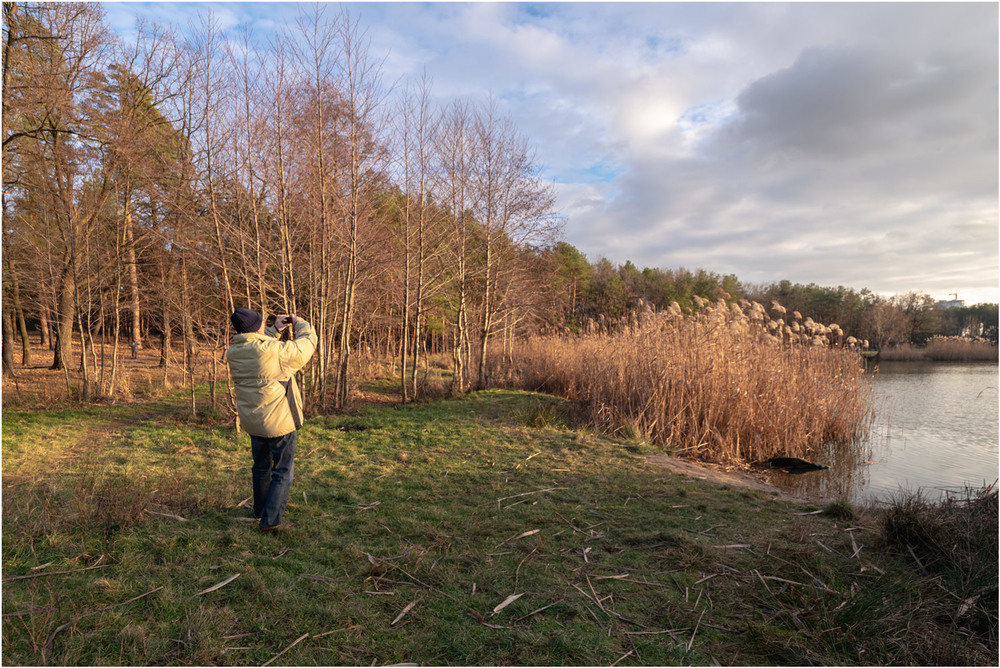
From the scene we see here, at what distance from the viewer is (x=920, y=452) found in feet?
31.0

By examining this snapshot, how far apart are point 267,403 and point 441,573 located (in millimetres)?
1955

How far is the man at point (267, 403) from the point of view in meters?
4.14

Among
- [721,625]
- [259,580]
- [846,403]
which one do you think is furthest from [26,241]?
[846,403]

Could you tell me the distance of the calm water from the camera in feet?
24.7

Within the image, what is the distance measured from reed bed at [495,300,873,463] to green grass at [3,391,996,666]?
9.91ft

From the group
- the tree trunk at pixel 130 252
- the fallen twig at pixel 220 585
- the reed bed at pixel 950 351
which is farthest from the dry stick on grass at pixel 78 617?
the reed bed at pixel 950 351

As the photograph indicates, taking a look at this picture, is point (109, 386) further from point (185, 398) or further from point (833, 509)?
point (833, 509)

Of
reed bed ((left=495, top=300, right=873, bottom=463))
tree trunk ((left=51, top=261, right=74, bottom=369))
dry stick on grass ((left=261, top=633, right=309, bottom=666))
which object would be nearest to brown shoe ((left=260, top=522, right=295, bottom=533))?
dry stick on grass ((left=261, top=633, right=309, bottom=666))

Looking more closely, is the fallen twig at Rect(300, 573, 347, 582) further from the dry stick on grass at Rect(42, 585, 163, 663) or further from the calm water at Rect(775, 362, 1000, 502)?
the calm water at Rect(775, 362, 1000, 502)

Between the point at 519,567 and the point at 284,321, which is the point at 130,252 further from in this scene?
the point at 519,567

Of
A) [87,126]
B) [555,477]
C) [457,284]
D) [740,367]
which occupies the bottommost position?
[555,477]

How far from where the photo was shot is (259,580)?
128 inches

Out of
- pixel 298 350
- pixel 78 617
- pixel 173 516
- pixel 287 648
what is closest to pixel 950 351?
pixel 298 350

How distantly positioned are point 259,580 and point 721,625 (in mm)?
2838
